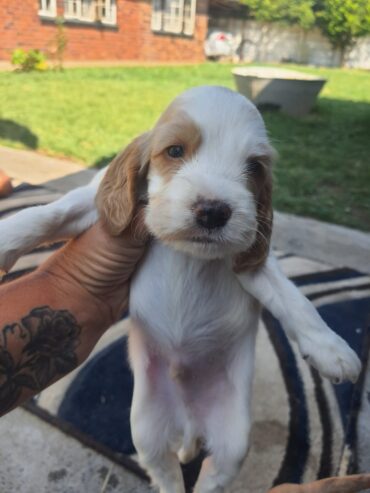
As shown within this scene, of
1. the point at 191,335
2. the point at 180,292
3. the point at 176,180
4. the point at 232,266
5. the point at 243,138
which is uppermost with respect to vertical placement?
the point at 243,138

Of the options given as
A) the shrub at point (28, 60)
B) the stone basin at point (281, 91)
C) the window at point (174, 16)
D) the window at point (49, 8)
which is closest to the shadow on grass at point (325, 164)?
the stone basin at point (281, 91)

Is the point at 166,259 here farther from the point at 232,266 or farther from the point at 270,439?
the point at 270,439

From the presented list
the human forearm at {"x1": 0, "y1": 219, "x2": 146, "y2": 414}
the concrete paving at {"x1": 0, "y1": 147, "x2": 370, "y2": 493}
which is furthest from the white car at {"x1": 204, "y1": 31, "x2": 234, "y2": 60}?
the human forearm at {"x1": 0, "y1": 219, "x2": 146, "y2": 414}

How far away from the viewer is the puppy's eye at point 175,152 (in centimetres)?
196

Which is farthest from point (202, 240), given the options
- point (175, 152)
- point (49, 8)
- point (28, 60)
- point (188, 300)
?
point (49, 8)

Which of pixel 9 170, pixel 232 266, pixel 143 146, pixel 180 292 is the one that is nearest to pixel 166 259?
pixel 180 292

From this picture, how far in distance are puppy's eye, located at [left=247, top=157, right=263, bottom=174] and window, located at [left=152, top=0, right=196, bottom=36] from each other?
21.8 metres

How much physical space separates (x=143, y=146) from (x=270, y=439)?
160 cm

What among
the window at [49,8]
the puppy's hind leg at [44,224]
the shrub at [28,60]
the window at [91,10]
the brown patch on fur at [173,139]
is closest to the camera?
the brown patch on fur at [173,139]

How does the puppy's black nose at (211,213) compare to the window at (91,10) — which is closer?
the puppy's black nose at (211,213)

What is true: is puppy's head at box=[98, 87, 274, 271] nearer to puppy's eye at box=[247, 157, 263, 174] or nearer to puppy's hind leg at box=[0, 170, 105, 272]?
puppy's eye at box=[247, 157, 263, 174]

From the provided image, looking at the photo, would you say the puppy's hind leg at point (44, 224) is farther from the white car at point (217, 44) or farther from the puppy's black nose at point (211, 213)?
the white car at point (217, 44)

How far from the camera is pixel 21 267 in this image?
3918 mm

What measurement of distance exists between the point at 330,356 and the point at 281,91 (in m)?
9.12
